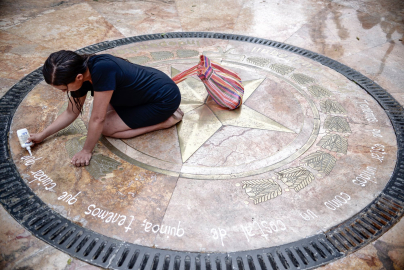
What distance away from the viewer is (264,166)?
2.48 m

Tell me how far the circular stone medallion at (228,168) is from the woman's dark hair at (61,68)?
759mm

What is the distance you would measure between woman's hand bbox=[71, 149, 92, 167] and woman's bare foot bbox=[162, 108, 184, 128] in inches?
29.6

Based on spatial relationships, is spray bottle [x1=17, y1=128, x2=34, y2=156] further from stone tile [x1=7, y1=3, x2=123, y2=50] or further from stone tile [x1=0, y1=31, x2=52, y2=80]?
stone tile [x1=7, y1=3, x2=123, y2=50]

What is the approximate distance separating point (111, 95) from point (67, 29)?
299cm

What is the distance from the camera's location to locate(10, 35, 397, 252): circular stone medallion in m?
2.04

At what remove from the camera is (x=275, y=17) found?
5160 millimetres

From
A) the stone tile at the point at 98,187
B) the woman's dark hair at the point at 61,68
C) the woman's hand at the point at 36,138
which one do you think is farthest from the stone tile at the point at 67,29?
the woman's dark hair at the point at 61,68

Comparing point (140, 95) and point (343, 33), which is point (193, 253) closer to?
point (140, 95)

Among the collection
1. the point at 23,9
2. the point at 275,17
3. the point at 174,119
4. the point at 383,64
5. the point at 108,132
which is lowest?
the point at 23,9

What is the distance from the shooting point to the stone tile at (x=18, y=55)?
140 inches

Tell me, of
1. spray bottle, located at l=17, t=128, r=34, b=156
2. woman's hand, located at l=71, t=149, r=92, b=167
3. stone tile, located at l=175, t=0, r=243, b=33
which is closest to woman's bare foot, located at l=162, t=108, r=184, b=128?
woman's hand, located at l=71, t=149, r=92, b=167

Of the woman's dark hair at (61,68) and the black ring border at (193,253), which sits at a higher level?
the woman's dark hair at (61,68)

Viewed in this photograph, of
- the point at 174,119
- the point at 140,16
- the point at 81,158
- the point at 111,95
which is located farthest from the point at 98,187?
the point at 140,16

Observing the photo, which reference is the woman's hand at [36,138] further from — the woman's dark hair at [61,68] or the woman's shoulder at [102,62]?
the woman's shoulder at [102,62]
